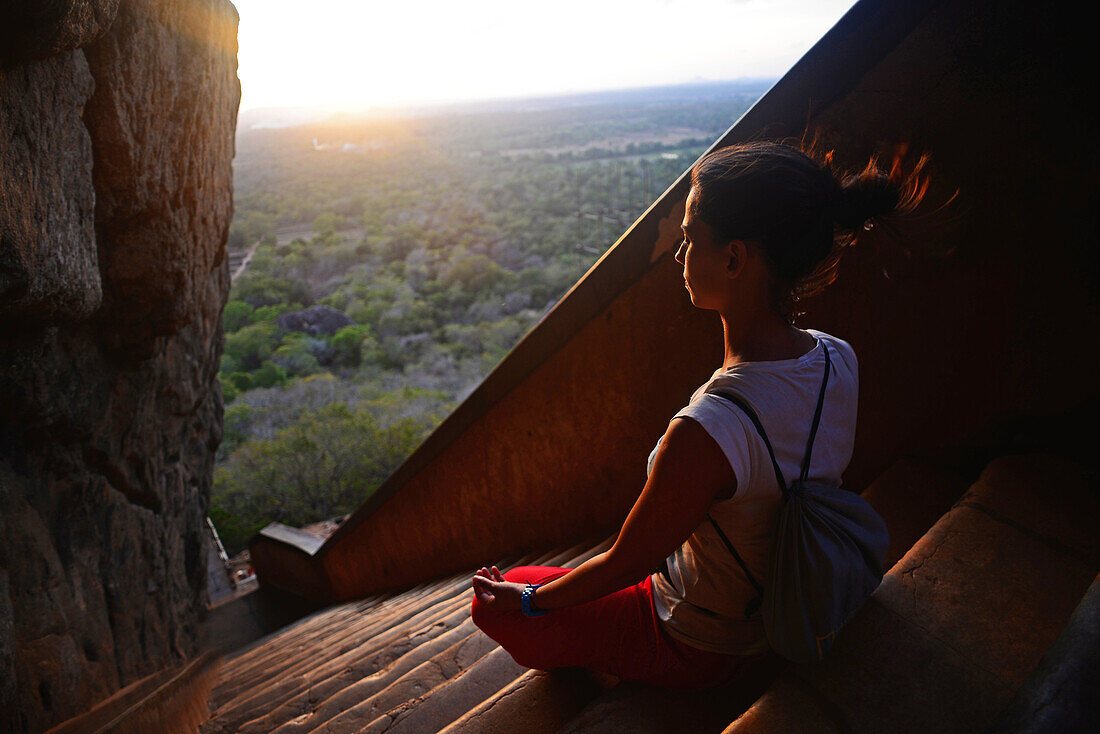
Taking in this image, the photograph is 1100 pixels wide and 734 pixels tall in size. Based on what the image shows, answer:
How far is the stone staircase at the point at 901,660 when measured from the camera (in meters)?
1.40

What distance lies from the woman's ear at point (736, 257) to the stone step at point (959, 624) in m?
0.91

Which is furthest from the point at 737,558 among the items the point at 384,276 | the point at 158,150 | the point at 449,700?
the point at 384,276

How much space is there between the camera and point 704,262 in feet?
4.75

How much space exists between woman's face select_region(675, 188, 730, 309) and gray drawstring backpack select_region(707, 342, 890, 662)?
0.24 meters

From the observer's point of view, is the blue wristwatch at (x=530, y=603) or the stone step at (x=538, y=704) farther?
the stone step at (x=538, y=704)

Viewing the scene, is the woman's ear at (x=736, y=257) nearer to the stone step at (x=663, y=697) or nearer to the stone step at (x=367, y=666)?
the stone step at (x=663, y=697)

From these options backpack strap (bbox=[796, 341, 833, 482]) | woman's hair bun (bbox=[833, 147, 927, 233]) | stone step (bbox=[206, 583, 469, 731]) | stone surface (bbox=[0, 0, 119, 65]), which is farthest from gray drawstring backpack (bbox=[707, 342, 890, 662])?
stone surface (bbox=[0, 0, 119, 65])

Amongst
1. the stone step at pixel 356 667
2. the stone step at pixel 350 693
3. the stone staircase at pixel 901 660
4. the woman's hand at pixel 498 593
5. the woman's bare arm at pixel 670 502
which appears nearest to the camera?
the woman's bare arm at pixel 670 502

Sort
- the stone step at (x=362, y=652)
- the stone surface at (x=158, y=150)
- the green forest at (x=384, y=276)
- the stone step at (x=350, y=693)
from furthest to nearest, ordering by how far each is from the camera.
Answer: the green forest at (x=384, y=276) < the stone surface at (x=158, y=150) < the stone step at (x=362, y=652) < the stone step at (x=350, y=693)

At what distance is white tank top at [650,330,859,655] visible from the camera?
4.35ft

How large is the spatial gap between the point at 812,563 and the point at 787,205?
738 mm

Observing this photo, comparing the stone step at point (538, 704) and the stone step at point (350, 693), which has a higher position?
the stone step at point (538, 704)

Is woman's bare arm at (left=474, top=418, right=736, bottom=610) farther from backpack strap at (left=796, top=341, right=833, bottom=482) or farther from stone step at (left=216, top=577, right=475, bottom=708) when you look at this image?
stone step at (left=216, top=577, right=475, bottom=708)

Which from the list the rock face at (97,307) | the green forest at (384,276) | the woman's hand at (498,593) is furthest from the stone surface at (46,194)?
the green forest at (384,276)
